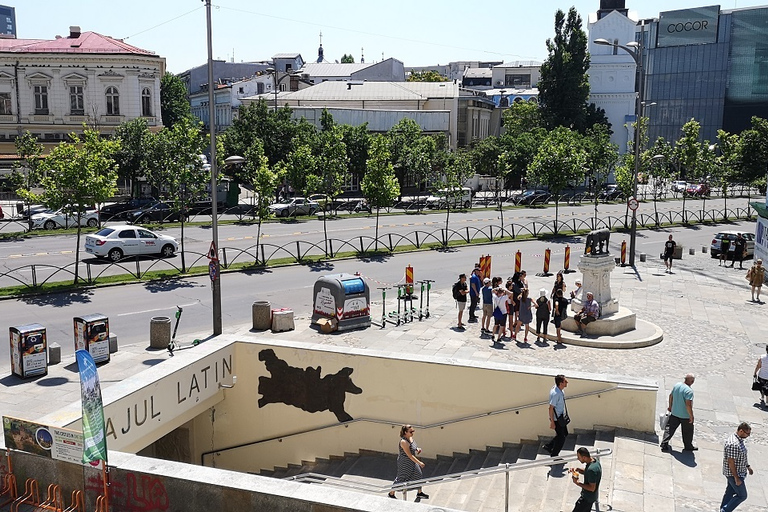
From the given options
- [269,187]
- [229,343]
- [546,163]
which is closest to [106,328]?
[229,343]

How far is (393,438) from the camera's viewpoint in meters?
14.3

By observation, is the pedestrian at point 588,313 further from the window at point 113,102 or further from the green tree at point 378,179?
the window at point 113,102

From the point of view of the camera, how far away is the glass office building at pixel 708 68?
98.1 m

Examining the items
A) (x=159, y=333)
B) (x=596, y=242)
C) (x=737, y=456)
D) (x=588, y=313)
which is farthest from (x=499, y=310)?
(x=737, y=456)

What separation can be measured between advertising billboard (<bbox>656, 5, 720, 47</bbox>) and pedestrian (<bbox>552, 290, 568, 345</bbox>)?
9600 centimetres

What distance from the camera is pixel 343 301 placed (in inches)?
809

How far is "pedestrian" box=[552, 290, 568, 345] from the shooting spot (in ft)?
62.1

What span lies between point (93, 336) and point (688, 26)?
105456 mm

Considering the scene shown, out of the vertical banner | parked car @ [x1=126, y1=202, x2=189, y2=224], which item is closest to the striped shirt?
the vertical banner

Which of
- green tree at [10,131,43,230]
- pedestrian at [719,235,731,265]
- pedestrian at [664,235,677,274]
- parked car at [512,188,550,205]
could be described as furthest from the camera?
parked car at [512,188,550,205]

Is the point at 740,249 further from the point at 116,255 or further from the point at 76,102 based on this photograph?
the point at 76,102

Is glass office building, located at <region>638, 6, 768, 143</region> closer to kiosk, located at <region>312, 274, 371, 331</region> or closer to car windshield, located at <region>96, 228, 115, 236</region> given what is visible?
car windshield, located at <region>96, 228, 115, 236</region>

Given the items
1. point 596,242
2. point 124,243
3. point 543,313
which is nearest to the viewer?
point 543,313

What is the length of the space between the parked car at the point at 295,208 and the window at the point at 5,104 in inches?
988
